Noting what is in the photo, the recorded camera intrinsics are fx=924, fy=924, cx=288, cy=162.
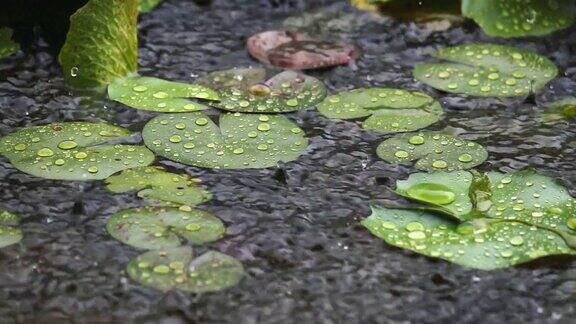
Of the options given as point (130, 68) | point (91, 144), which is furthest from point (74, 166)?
point (130, 68)

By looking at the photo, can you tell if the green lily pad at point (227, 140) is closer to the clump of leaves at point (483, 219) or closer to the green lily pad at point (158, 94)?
the green lily pad at point (158, 94)

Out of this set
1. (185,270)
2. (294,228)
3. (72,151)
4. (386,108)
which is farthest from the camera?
(386,108)

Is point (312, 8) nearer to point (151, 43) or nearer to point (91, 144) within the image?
point (151, 43)

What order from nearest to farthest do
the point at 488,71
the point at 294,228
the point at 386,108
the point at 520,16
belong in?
A: the point at 294,228 < the point at 386,108 < the point at 488,71 < the point at 520,16

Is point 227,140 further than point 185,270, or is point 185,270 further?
point 227,140

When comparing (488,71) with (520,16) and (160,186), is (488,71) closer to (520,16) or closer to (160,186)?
(520,16)

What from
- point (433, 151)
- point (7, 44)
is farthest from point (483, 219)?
point (7, 44)
